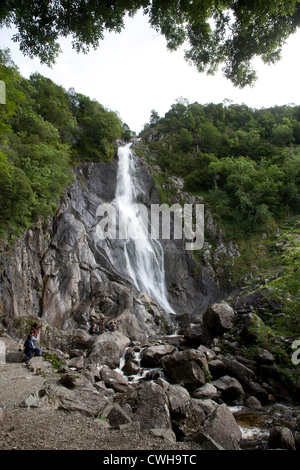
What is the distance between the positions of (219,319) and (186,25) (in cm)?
1127

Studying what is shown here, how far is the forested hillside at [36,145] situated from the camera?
1201 cm

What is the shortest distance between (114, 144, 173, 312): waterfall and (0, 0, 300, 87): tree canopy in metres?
16.0

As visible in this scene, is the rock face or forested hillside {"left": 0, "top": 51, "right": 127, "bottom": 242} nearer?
forested hillside {"left": 0, "top": 51, "right": 127, "bottom": 242}

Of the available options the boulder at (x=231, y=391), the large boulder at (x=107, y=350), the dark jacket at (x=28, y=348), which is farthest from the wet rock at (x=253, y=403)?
the dark jacket at (x=28, y=348)

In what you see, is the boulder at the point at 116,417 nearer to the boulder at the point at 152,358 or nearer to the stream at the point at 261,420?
the stream at the point at 261,420

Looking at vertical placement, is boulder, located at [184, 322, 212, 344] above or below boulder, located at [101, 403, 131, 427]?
below

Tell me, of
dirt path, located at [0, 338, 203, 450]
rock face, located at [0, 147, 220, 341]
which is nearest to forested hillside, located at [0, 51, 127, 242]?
rock face, located at [0, 147, 220, 341]

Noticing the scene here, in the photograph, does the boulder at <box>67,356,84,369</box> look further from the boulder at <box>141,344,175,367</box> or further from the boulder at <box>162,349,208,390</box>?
the boulder at <box>162,349,208,390</box>

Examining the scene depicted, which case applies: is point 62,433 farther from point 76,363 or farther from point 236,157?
point 236,157

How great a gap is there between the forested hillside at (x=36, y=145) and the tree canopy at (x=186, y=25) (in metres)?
4.02

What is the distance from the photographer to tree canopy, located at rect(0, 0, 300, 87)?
4652 millimetres
